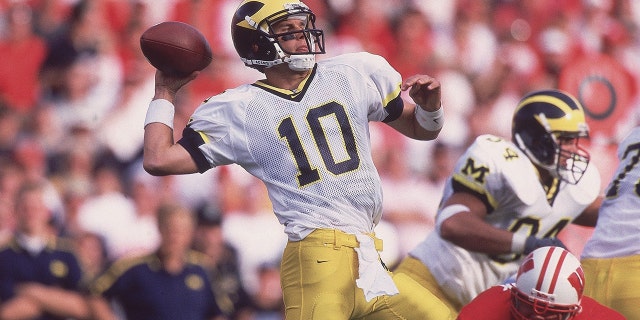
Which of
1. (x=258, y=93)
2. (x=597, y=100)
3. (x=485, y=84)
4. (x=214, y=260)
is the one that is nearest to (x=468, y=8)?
(x=485, y=84)

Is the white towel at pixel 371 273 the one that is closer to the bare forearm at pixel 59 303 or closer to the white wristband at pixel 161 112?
the white wristband at pixel 161 112

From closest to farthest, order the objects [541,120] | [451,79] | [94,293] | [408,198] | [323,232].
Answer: [323,232] → [541,120] → [94,293] → [408,198] → [451,79]

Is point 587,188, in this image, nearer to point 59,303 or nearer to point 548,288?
point 548,288

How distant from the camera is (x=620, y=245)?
16.5 feet

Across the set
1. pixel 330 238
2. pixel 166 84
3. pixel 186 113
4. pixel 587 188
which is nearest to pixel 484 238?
pixel 587 188

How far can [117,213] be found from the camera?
7.35 metres

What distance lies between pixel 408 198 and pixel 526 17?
257 cm

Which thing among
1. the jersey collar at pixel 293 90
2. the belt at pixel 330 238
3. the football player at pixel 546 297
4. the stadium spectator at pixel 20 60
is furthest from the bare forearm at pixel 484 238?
the stadium spectator at pixel 20 60

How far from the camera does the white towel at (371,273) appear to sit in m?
4.17

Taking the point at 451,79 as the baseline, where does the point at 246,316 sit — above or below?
below

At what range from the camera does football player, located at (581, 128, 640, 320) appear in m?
4.92

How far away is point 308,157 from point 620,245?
1.62 m

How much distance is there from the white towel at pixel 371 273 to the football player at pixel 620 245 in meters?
1.23

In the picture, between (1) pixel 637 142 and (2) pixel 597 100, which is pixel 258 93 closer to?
(1) pixel 637 142
